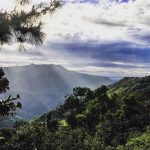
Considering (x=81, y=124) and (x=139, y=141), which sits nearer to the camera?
(x=139, y=141)

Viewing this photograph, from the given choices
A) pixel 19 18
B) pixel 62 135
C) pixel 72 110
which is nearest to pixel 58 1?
pixel 19 18

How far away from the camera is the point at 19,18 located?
39.7 feet

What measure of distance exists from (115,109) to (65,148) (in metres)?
49.4

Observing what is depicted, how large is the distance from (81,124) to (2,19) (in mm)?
111784

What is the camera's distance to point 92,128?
114 m

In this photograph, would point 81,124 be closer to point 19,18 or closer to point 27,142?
point 27,142

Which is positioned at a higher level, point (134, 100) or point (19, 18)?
point (19, 18)

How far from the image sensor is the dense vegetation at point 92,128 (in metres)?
67.8

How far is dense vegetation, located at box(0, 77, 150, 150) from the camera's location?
67750mm

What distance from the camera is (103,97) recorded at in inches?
4658

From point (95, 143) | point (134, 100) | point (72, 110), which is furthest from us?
point (72, 110)

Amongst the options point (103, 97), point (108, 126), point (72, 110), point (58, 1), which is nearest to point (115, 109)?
point (103, 97)

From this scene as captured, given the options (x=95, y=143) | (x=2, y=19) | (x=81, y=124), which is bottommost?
(x=81, y=124)

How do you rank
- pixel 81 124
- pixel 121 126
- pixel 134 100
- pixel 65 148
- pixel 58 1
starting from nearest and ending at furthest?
pixel 58 1 → pixel 65 148 → pixel 121 126 → pixel 134 100 → pixel 81 124
